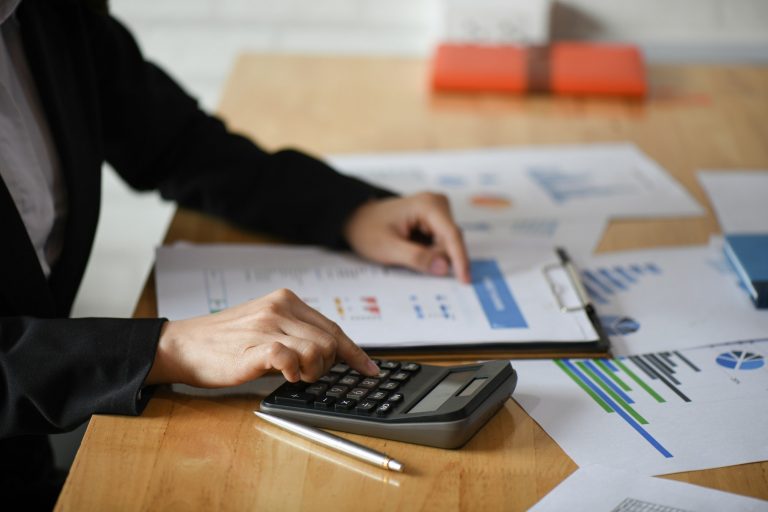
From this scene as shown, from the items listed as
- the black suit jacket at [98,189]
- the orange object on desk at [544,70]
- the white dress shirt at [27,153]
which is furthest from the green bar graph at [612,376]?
the orange object on desk at [544,70]

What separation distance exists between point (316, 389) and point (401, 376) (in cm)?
7

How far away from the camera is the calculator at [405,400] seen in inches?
28.5

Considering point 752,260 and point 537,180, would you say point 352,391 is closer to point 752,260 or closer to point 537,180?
point 752,260

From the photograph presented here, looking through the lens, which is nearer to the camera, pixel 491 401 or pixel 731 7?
pixel 491 401

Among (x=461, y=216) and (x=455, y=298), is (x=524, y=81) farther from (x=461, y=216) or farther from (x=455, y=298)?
(x=455, y=298)

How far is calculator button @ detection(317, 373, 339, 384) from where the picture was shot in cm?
77

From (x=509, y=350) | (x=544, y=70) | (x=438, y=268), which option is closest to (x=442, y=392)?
(x=509, y=350)

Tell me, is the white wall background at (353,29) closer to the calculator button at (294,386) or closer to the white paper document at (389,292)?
the white paper document at (389,292)

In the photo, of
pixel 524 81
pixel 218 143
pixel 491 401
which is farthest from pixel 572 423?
pixel 524 81

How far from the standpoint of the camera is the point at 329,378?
0.78 m

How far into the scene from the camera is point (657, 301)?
979 mm

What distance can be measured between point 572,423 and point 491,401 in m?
0.07

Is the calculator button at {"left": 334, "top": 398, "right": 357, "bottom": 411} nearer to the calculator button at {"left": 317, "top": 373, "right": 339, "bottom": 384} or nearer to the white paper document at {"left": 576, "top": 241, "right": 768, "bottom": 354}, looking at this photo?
the calculator button at {"left": 317, "top": 373, "right": 339, "bottom": 384}

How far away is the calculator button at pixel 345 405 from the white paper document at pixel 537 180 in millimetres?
483
